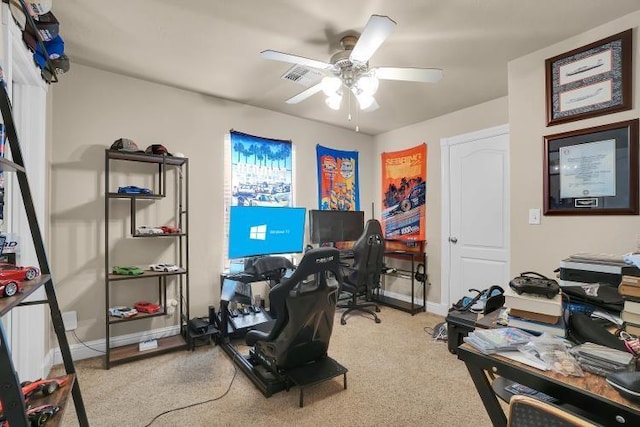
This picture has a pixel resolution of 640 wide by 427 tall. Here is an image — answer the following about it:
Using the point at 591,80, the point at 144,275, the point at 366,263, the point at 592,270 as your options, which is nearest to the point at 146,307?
the point at 144,275

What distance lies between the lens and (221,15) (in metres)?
1.95

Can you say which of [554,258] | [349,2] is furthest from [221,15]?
[554,258]

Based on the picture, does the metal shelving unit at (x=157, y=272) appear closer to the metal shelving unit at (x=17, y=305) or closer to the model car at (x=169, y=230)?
the model car at (x=169, y=230)

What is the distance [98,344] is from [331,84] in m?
2.93

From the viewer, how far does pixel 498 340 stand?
1021 mm

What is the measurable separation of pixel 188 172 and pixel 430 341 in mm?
2941

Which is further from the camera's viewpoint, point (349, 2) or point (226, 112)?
point (226, 112)

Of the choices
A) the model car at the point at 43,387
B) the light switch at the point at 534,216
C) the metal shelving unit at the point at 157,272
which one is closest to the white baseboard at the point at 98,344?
the metal shelving unit at the point at 157,272

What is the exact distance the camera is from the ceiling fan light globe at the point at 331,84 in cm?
221

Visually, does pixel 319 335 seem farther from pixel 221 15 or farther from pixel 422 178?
pixel 422 178

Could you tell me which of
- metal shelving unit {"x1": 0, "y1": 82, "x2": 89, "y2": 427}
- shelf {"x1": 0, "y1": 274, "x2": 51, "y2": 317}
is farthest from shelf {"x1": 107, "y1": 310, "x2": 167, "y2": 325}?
shelf {"x1": 0, "y1": 274, "x2": 51, "y2": 317}

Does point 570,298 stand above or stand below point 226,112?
below

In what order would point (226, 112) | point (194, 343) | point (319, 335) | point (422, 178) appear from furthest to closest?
point (422, 178) < point (226, 112) < point (194, 343) < point (319, 335)

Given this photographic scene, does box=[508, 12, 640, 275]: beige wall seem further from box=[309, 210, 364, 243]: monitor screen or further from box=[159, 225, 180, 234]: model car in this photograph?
box=[159, 225, 180, 234]: model car
